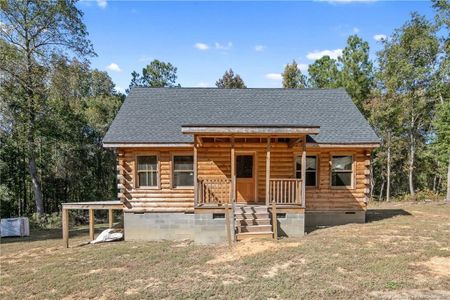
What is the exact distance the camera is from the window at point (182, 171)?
1162cm

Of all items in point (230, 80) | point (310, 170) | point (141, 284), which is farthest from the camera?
point (230, 80)

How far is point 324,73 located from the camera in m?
26.6

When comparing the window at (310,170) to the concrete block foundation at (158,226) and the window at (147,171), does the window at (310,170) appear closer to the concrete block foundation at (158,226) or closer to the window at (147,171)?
the concrete block foundation at (158,226)

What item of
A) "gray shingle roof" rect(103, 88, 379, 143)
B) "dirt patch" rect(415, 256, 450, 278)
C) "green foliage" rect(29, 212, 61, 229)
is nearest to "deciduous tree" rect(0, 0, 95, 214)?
"green foliage" rect(29, 212, 61, 229)

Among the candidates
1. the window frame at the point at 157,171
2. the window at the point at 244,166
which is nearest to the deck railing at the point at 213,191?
the window at the point at 244,166

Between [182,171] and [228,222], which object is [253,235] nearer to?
[228,222]

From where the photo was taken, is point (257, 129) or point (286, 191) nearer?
point (257, 129)

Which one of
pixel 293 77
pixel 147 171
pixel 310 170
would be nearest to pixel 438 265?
pixel 310 170

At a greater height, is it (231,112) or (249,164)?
(231,112)

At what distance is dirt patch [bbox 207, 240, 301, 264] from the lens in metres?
8.27

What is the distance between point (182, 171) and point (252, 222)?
3.44m

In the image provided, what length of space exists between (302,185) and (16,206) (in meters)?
20.6

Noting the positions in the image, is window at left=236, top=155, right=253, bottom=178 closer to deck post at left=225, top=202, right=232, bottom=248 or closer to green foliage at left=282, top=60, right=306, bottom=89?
deck post at left=225, top=202, right=232, bottom=248

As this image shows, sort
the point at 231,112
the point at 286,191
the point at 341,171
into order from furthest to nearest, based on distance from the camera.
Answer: the point at 231,112, the point at 341,171, the point at 286,191
